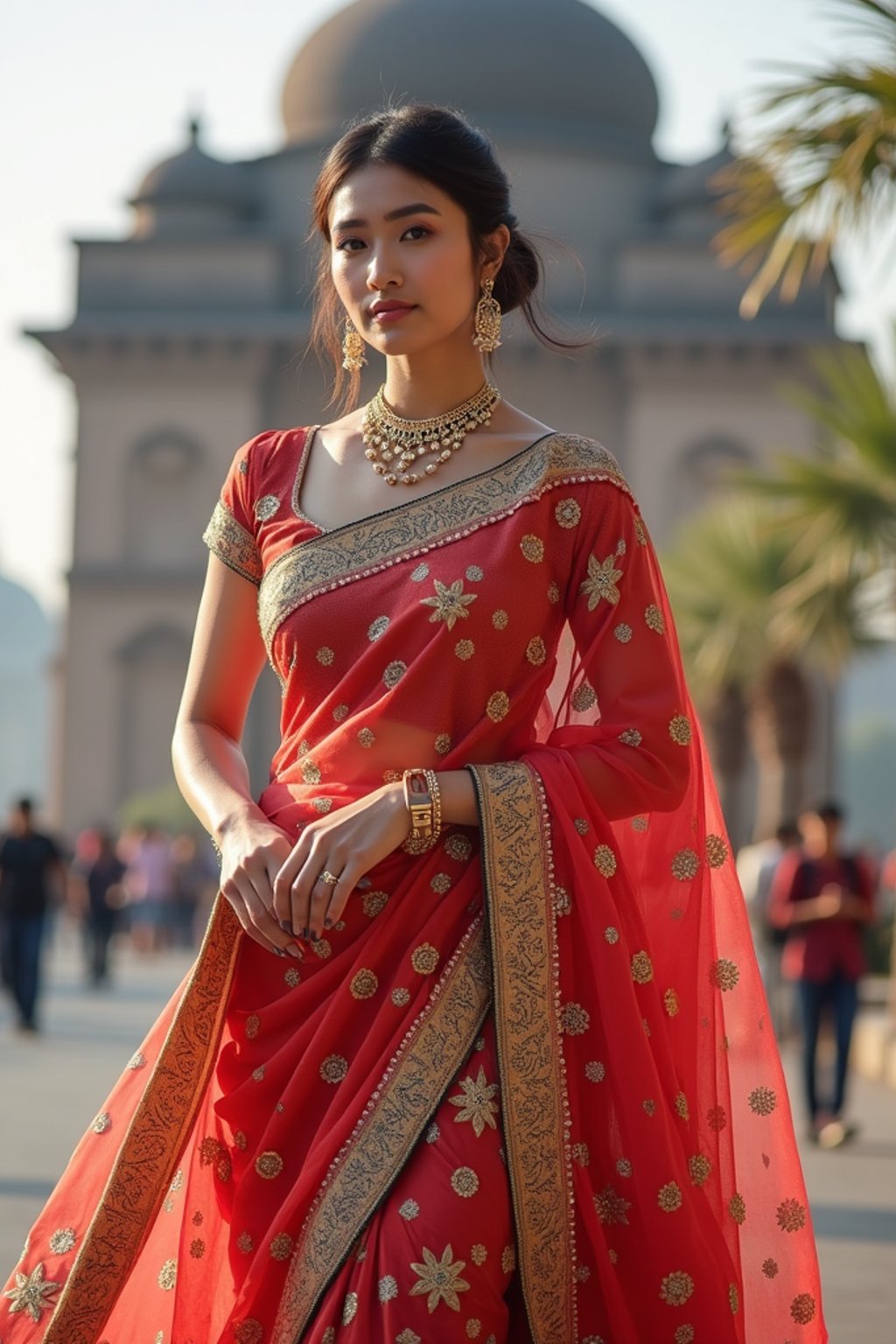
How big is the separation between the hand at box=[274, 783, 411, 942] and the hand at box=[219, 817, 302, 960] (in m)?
0.02

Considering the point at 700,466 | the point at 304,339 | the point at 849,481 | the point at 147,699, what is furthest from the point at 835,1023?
the point at 304,339

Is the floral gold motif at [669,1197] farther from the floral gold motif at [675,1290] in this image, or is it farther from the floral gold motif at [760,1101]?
the floral gold motif at [760,1101]

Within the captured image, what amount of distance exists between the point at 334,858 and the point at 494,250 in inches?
35.6

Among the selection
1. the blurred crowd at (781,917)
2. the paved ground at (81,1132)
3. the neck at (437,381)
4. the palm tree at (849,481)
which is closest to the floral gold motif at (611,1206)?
the blurred crowd at (781,917)

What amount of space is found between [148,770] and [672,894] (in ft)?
115

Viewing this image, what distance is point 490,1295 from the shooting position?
2785mm

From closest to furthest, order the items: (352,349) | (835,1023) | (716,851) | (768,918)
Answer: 1. (716,851)
2. (352,349)
3. (835,1023)
4. (768,918)

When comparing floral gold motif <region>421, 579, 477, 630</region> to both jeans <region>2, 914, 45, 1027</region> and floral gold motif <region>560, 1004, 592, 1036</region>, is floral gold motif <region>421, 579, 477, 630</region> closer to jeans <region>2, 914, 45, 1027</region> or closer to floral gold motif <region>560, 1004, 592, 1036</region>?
floral gold motif <region>560, 1004, 592, 1036</region>

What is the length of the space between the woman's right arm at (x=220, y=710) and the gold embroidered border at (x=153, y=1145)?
0.11 m

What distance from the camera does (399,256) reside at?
308 cm

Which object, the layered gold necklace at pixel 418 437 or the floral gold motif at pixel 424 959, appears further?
the layered gold necklace at pixel 418 437

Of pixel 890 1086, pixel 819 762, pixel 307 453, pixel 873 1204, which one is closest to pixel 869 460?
pixel 890 1086

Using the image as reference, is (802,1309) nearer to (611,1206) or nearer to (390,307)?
(611,1206)

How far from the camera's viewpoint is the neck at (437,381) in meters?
3.25
